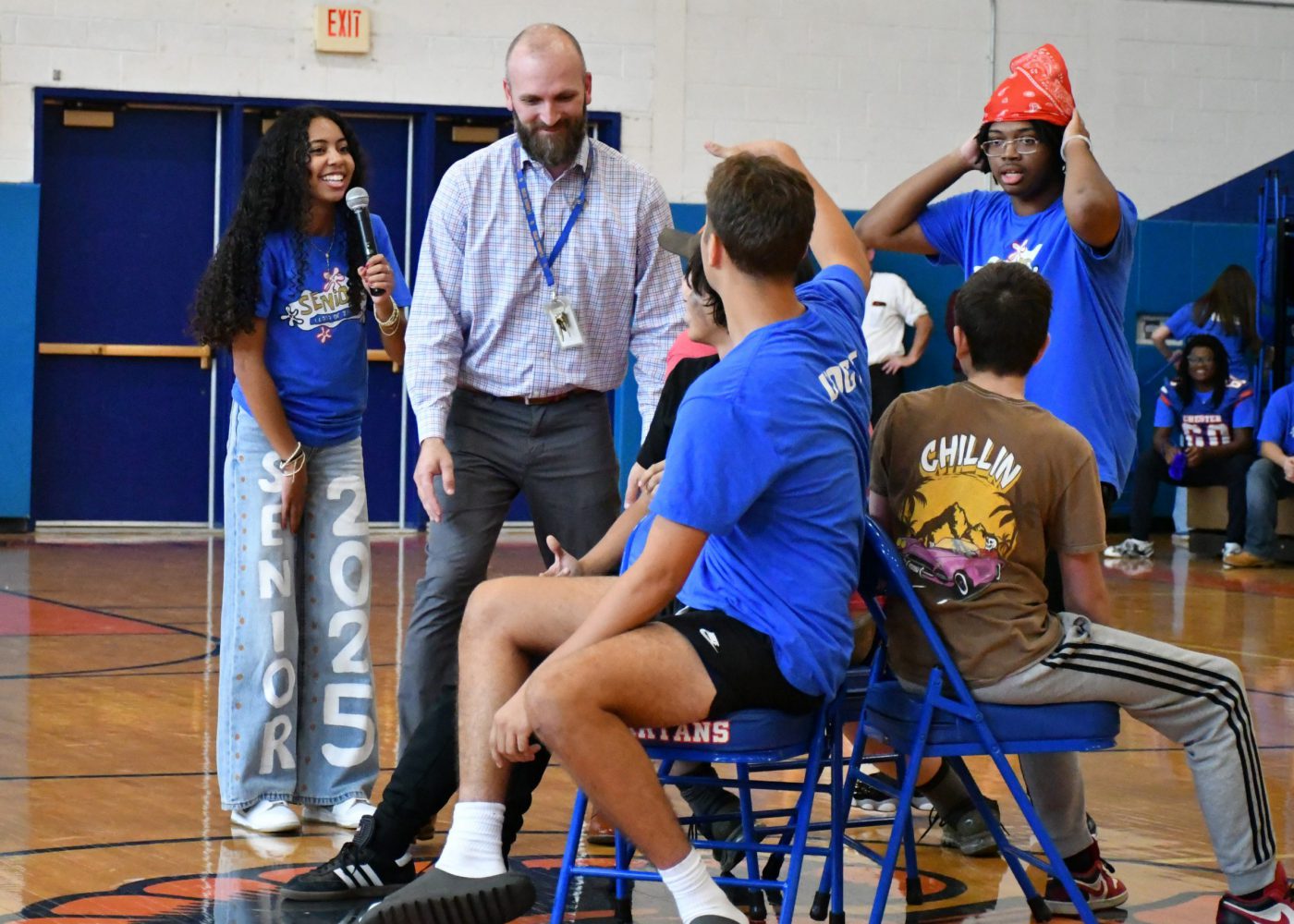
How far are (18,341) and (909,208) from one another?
754cm

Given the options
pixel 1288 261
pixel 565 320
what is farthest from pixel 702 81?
pixel 565 320

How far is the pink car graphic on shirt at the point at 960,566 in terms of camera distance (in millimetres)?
2963

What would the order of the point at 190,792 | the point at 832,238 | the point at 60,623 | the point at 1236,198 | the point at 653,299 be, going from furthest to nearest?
the point at 1236,198
the point at 60,623
the point at 190,792
the point at 653,299
the point at 832,238

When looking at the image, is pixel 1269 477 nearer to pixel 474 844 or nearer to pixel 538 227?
pixel 538 227

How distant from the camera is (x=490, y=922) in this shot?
8.98ft

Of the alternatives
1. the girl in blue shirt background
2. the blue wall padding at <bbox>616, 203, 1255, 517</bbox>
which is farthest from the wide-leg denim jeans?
the blue wall padding at <bbox>616, 203, 1255, 517</bbox>

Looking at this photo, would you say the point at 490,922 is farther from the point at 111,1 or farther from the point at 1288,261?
the point at 1288,261

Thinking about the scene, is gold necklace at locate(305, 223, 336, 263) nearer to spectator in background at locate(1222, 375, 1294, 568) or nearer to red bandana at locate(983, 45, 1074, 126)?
red bandana at locate(983, 45, 1074, 126)

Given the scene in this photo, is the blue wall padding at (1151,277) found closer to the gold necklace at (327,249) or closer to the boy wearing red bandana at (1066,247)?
the gold necklace at (327,249)

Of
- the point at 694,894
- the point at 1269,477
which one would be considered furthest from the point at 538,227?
the point at 1269,477

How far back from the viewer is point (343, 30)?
10.3 metres

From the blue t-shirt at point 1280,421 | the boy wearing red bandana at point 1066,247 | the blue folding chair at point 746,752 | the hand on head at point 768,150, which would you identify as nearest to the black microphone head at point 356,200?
the hand on head at point 768,150

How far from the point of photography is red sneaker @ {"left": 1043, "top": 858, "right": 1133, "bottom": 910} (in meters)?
3.25

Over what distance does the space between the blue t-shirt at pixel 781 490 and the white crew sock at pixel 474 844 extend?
483 mm
